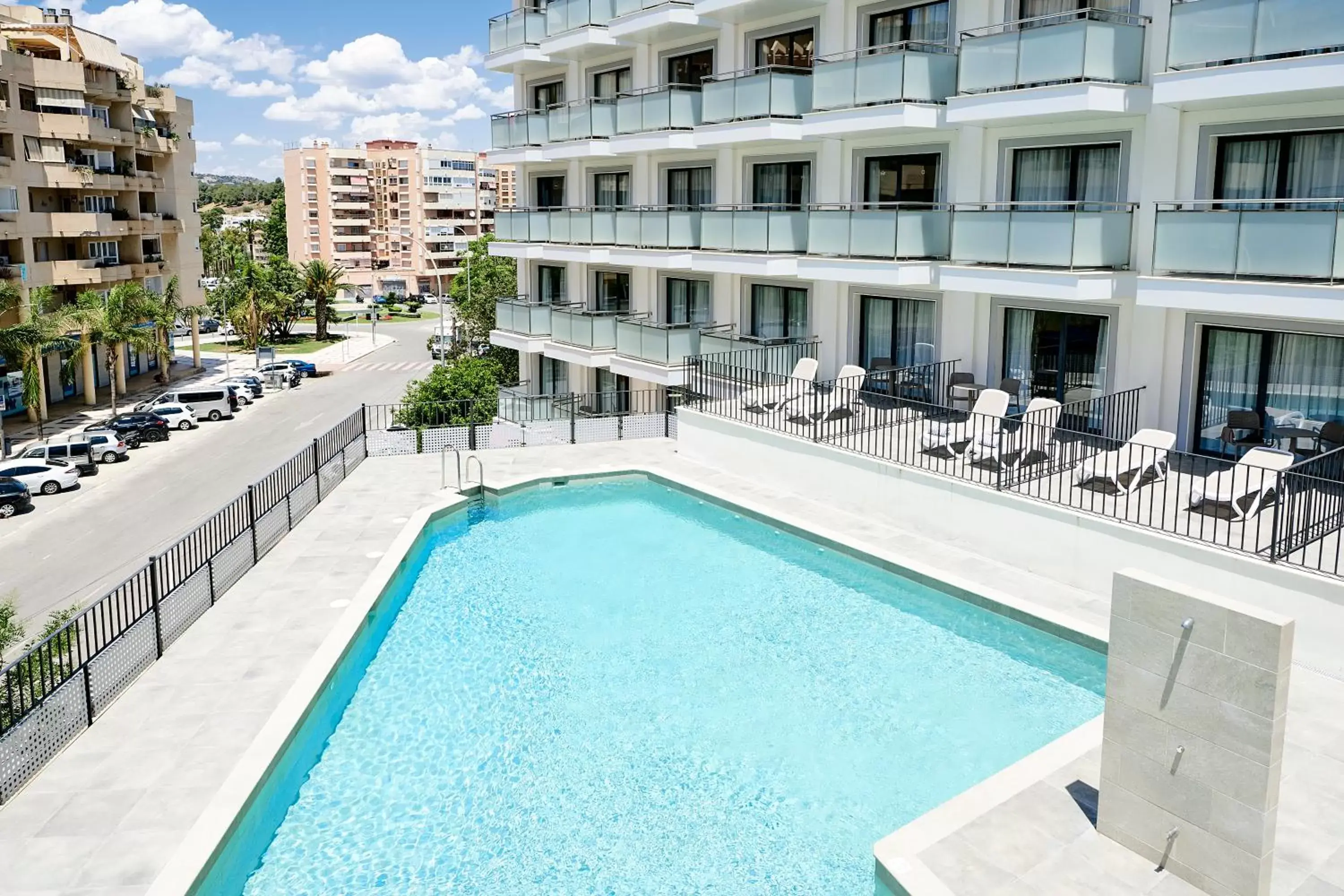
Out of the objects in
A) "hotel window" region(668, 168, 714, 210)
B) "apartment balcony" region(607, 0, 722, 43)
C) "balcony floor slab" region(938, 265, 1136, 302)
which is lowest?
"balcony floor slab" region(938, 265, 1136, 302)

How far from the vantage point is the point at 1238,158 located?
16.4 m

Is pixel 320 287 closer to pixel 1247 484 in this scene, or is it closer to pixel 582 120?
pixel 582 120

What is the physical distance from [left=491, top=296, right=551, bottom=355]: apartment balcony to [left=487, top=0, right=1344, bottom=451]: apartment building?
19 centimetres

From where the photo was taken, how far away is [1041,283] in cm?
1783

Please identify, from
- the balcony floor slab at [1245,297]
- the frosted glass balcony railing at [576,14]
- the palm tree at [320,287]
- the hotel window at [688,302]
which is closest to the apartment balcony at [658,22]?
the frosted glass balcony railing at [576,14]

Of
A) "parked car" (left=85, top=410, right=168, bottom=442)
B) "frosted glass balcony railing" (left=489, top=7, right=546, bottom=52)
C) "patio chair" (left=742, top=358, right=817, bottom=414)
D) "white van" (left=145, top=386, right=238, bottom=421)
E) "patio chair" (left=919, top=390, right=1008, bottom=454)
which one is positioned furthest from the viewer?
"white van" (left=145, top=386, right=238, bottom=421)

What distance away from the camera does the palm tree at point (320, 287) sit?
88000 millimetres

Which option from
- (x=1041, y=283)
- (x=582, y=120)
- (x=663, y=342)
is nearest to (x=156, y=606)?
(x=1041, y=283)

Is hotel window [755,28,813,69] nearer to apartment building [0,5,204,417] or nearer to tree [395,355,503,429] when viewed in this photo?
tree [395,355,503,429]

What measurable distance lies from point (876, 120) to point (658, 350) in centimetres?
872

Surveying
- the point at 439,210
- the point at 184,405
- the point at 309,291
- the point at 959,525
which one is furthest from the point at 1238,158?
the point at 439,210

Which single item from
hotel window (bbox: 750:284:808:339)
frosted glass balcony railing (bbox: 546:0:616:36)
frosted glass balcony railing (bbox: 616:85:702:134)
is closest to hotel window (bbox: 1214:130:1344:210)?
hotel window (bbox: 750:284:808:339)

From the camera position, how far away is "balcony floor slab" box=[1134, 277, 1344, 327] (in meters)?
14.0

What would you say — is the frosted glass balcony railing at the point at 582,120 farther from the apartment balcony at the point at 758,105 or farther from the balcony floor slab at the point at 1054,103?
the balcony floor slab at the point at 1054,103
